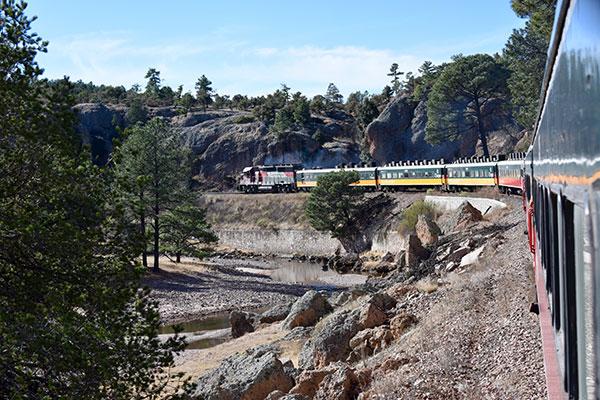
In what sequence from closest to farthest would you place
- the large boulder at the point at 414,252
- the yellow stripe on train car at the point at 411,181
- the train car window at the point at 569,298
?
the train car window at the point at 569,298 → the large boulder at the point at 414,252 → the yellow stripe on train car at the point at 411,181

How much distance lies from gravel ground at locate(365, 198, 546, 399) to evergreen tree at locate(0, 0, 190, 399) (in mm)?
3398

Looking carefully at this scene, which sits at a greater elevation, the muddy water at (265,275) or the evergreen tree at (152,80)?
the evergreen tree at (152,80)

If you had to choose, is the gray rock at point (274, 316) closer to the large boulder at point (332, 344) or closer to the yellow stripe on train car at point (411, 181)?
the large boulder at point (332, 344)

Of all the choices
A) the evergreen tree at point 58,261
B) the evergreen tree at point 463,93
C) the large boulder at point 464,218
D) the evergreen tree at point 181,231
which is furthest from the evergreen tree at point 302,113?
the evergreen tree at point 58,261

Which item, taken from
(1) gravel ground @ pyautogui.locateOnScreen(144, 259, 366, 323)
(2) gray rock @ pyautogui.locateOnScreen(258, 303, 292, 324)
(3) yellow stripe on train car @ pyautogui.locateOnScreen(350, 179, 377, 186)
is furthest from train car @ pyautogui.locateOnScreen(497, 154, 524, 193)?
(3) yellow stripe on train car @ pyautogui.locateOnScreen(350, 179, 377, 186)

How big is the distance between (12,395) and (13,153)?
310 cm

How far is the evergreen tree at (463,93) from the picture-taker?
6475 cm

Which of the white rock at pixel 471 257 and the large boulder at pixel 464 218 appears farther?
the large boulder at pixel 464 218

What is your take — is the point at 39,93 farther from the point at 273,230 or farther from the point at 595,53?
the point at 273,230

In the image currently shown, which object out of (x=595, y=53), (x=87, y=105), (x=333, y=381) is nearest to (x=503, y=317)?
(x=333, y=381)

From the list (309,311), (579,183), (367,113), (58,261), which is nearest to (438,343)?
(58,261)

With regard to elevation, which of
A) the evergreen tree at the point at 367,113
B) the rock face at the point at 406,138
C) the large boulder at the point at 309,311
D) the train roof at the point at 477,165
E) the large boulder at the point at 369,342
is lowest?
the large boulder at the point at 309,311

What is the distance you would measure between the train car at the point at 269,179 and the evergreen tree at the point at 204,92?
49.0m

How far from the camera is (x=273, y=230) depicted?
6631cm
